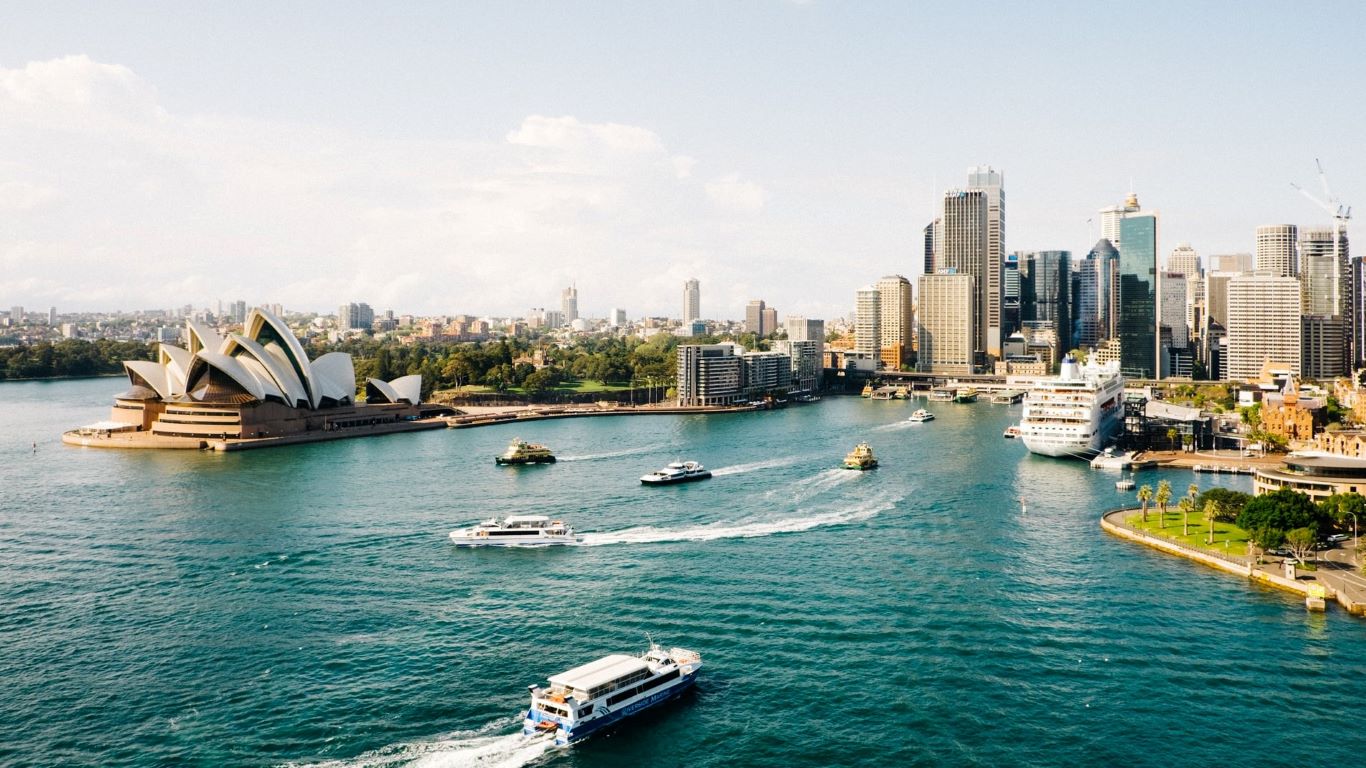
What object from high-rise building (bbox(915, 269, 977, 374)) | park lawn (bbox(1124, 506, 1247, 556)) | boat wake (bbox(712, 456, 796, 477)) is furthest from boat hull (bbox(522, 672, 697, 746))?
high-rise building (bbox(915, 269, 977, 374))

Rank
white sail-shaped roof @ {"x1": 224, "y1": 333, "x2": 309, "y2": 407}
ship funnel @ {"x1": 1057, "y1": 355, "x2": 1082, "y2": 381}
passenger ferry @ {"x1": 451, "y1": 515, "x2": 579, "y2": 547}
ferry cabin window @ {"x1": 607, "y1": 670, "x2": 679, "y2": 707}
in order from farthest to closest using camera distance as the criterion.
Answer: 1. white sail-shaped roof @ {"x1": 224, "y1": 333, "x2": 309, "y2": 407}
2. ship funnel @ {"x1": 1057, "y1": 355, "x2": 1082, "y2": 381}
3. passenger ferry @ {"x1": 451, "y1": 515, "x2": 579, "y2": 547}
4. ferry cabin window @ {"x1": 607, "y1": 670, "x2": 679, "y2": 707}

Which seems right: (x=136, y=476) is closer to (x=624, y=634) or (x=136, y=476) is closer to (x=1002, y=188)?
(x=624, y=634)

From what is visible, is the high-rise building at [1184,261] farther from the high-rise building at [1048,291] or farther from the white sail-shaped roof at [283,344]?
the white sail-shaped roof at [283,344]

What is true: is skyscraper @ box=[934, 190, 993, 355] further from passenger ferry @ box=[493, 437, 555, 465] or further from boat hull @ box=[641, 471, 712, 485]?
boat hull @ box=[641, 471, 712, 485]

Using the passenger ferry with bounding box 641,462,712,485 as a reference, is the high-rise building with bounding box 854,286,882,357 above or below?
above

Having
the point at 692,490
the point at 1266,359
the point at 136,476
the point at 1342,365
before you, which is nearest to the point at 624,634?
the point at 692,490

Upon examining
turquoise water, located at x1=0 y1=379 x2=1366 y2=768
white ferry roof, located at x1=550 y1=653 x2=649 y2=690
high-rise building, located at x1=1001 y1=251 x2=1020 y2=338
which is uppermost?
high-rise building, located at x1=1001 y1=251 x2=1020 y2=338

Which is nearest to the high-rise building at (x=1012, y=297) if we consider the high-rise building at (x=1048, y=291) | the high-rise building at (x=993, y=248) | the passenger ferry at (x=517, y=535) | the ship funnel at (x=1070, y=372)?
the high-rise building at (x=1048, y=291)

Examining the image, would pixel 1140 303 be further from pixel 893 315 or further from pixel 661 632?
pixel 661 632
